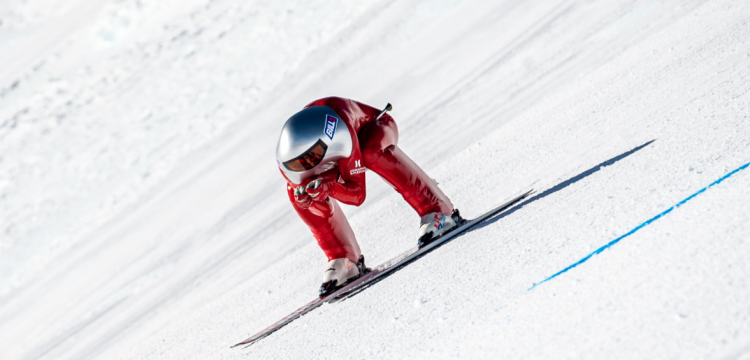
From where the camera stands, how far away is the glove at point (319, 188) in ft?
11.9

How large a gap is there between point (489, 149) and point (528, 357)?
3.26 metres

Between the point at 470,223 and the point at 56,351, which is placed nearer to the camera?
the point at 470,223

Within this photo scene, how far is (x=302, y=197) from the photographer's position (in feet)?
12.2

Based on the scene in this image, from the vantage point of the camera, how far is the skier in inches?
147

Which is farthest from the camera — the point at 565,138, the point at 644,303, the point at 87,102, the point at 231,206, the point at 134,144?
the point at 87,102

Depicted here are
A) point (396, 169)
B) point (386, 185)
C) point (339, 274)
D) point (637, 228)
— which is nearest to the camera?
point (637, 228)

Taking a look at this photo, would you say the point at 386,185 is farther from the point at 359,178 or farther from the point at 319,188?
the point at 319,188

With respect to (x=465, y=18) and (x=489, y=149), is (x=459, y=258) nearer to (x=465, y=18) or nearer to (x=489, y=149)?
(x=489, y=149)

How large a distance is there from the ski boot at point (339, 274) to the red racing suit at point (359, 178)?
0.16ft

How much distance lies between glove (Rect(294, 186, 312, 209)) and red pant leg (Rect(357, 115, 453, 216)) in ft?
1.51

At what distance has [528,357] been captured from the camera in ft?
7.73

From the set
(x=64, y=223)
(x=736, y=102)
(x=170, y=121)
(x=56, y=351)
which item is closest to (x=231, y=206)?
(x=56, y=351)

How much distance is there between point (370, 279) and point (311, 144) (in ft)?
2.78

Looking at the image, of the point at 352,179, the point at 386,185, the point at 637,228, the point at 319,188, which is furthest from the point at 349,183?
the point at 386,185
